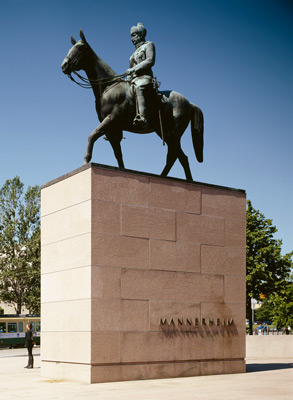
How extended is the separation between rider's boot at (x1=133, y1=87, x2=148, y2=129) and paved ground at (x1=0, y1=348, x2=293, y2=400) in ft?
23.5

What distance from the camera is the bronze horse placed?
57.4 feet

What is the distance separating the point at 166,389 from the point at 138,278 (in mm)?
3422

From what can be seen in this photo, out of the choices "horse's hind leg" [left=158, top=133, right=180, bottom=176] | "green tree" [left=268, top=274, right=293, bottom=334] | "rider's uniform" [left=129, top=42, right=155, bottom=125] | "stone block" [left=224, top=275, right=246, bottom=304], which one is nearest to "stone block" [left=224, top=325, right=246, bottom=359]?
"stone block" [left=224, top=275, right=246, bottom=304]

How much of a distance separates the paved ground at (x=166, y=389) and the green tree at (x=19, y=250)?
137ft

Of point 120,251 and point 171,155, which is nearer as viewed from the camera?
point 120,251

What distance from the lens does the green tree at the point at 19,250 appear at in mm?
58469

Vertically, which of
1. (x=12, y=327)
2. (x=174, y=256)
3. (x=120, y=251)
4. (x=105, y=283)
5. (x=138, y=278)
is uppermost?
(x=120, y=251)

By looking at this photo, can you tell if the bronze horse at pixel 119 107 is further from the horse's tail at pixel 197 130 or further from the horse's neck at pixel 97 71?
the horse's tail at pixel 197 130

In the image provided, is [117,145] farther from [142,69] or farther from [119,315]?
[119,315]

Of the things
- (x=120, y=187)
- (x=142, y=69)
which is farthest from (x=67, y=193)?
(x=142, y=69)

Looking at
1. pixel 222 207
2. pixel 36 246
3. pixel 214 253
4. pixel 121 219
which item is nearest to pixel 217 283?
pixel 214 253

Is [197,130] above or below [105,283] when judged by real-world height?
above

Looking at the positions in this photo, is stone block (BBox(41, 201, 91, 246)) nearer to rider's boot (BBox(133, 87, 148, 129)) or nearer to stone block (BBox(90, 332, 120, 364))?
stone block (BBox(90, 332, 120, 364))

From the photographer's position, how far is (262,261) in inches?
1667
